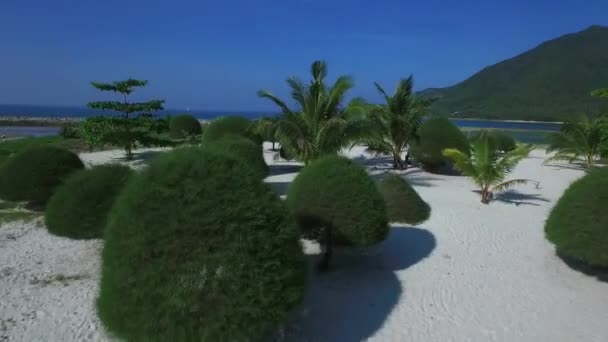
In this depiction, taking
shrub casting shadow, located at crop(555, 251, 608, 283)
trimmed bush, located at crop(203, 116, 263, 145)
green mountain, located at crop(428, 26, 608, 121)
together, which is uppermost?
green mountain, located at crop(428, 26, 608, 121)

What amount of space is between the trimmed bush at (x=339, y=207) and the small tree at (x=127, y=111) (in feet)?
47.5

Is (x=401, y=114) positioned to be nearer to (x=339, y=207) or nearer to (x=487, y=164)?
(x=487, y=164)

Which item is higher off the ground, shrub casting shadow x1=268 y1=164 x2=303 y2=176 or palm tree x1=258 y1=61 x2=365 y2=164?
palm tree x1=258 y1=61 x2=365 y2=164

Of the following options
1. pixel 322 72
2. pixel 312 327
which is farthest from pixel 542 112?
pixel 312 327

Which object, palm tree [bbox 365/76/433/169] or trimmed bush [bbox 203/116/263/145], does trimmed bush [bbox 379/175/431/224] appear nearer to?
palm tree [bbox 365/76/433/169]

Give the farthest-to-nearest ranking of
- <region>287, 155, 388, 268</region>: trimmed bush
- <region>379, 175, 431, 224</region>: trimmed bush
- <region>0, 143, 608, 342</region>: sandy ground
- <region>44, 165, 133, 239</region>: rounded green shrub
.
Result: <region>379, 175, 431, 224</region>: trimmed bush
<region>44, 165, 133, 239</region>: rounded green shrub
<region>287, 155, 388, 268</region>: trimmed bush
<region>0, 143, 608, 342</region>: sandy ground

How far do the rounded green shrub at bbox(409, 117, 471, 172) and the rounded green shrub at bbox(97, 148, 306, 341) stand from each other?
14520mm

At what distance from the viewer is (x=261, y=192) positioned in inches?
163

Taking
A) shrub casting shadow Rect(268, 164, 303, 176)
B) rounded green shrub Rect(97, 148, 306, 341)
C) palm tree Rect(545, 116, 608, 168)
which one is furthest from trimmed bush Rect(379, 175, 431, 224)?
palm tree Rect(545, 116, 608, 168)

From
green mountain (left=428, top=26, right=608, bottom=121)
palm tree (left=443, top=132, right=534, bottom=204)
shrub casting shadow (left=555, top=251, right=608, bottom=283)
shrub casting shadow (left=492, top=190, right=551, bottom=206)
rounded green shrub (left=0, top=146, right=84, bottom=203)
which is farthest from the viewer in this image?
green mountain (left=428, top=26, right=608, bottom=121)

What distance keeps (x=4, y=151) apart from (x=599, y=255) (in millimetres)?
24746

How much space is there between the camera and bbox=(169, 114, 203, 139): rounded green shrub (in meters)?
31.9

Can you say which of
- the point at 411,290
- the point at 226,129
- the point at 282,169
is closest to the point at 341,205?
the point at 411,290

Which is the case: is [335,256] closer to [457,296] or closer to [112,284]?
[457,296]
